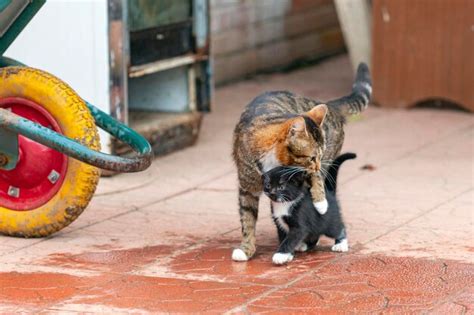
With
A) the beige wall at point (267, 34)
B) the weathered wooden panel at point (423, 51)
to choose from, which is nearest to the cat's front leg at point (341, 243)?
the weathered wooden panel at point (423, 51)

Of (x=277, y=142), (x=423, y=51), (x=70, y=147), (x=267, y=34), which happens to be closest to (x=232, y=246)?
(x=277, y=142)

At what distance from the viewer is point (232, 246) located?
5.94 meters

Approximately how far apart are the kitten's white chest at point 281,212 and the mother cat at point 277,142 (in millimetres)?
117

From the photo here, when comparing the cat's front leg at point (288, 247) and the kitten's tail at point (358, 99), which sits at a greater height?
the kitten's tail at point (358, 99)

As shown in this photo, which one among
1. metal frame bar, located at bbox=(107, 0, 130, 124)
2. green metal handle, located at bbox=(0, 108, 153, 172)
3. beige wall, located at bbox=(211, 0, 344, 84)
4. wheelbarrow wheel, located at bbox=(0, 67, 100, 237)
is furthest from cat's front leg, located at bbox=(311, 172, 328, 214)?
beige wall, located at bbox=(211, 0, 344, 84)

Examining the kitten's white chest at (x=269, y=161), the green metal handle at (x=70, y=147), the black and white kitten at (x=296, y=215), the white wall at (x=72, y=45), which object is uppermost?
the white wall at (x=72, y=45)

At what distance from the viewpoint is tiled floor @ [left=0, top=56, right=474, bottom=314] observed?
16.4ft

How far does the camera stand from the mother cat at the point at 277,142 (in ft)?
17.5

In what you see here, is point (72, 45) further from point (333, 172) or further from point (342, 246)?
point (342, 246)

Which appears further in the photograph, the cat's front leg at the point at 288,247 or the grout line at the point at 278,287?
the cat's front leg at the point at 288,247

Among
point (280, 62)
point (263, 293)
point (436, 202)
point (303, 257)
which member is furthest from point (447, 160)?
point (280, 62)

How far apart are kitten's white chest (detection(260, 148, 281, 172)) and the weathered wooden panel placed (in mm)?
4601

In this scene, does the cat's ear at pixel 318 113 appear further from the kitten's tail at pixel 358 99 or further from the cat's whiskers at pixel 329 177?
the kitten's tail at pixel 358 99

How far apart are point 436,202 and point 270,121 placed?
1770mm
